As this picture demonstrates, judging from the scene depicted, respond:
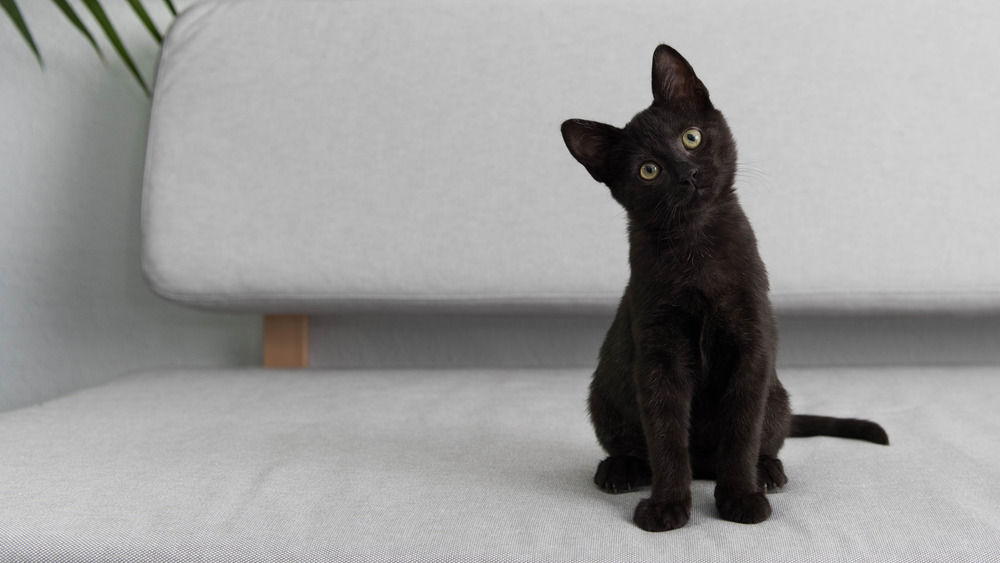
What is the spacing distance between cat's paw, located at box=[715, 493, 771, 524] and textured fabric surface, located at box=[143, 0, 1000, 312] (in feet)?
2.66

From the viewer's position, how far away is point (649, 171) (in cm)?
86

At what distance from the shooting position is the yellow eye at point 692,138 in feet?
2.82

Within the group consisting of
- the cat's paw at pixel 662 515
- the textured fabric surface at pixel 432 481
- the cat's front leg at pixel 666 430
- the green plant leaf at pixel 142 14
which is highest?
the green plant leaf at pixel 142 14

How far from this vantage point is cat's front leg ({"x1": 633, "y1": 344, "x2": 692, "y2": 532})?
0.81m

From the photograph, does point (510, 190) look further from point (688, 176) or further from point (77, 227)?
point (77, 227)

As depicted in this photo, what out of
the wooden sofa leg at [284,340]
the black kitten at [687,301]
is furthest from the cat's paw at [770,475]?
the wooden sofa leg at [284,340]

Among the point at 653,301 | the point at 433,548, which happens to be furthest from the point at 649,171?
the point at 433,548

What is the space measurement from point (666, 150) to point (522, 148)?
0.82 m

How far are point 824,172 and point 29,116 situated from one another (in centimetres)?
181

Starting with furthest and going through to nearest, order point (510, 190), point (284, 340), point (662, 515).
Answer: point (284, 340)
point (510, 190)
point (662, 515)

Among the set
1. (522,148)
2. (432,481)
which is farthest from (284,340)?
(432,481)

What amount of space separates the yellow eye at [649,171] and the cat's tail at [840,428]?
1.60ft

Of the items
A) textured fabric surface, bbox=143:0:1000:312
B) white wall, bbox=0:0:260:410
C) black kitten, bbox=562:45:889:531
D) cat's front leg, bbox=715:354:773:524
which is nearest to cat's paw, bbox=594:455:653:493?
black kitten, bbox=562:45:889:531

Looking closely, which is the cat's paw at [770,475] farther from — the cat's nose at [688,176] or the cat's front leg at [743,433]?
the cat's nose at [688,176]
